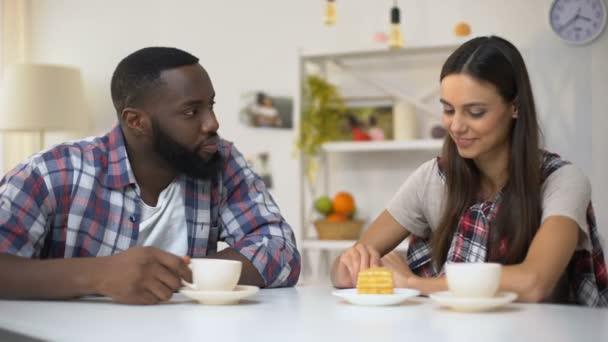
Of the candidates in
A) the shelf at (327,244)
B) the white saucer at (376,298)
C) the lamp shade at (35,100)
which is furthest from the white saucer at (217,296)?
the lamp shade at (35,100)

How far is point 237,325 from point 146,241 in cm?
74

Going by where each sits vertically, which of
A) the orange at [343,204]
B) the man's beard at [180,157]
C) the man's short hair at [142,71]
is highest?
the man's short hair at [142,71]

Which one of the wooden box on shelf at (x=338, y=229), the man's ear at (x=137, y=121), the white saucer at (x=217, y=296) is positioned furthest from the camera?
the wooden box on shelf at (x=338, y=229)

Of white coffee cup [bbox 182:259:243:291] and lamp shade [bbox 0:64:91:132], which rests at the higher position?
lamp shade [bbox 0:64:91:132]

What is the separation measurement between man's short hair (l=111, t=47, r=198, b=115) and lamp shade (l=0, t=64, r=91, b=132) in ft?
8.07

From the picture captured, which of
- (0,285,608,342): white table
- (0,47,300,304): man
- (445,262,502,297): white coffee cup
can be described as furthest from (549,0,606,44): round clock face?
(445,262,502,297): white coffee cup

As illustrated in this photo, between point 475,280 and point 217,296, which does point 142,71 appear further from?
point 475,280

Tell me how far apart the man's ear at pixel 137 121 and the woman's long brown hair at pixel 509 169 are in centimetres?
66

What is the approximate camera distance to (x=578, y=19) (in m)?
3.58

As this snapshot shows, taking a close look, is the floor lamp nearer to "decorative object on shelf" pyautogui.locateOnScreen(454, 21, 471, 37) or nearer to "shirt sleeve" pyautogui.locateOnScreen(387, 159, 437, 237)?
"decorative object on shelf" pyautogui.locateOnScreen(454, 21, 471, 37)

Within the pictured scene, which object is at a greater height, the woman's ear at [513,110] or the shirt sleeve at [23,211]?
the woman's ear at [513,110]

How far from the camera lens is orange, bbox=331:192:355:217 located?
12.2 ft

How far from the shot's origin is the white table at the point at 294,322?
95 centimetres

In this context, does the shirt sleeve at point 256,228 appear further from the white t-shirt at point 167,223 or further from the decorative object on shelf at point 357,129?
the decorative object on shelf at point 357,129
